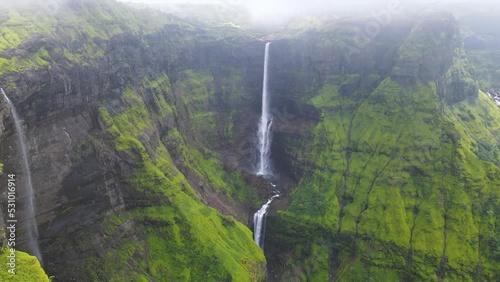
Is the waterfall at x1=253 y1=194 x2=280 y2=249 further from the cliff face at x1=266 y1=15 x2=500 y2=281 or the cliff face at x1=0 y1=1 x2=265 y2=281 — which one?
the cliff face at x1=0 y1=1 x2=265 y2=281

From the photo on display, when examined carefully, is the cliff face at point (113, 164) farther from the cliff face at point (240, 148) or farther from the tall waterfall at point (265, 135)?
the tall waterfall at point (265, 135)

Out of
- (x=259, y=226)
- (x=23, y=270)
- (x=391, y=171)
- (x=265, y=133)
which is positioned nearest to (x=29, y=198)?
(x=23, y=270)

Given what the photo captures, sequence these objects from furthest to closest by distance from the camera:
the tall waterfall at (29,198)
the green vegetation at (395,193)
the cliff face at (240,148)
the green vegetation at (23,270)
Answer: the green vegetation at (395,193), the cliff face at (240,148), the tall waterfall at (29,198), the green vegetation at (23,270)

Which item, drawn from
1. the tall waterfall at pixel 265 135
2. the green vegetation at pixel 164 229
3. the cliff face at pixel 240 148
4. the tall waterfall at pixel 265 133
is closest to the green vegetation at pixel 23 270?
the cliff face at pixel 240 148

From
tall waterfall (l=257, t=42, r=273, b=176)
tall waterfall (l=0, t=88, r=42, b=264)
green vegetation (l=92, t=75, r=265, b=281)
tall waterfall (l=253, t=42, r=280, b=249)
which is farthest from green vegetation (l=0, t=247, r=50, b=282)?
tall waterfall (l=257, t=42, r=273, b=176)

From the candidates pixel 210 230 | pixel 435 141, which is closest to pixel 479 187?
pixel 435 141

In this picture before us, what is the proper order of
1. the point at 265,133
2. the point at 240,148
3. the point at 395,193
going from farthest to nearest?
the point at 265,133
the point at 240,148
the point at 395,193

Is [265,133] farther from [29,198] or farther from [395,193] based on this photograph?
[29,198]
